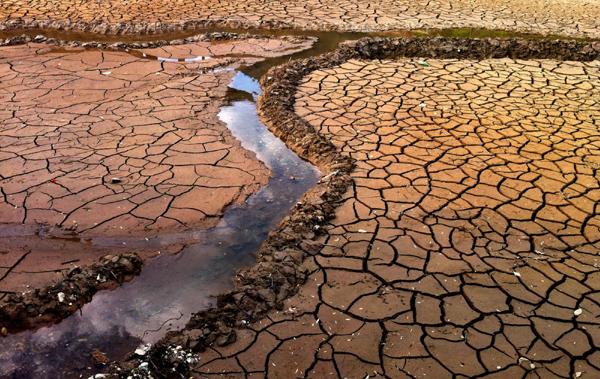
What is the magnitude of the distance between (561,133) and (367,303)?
3.30 m

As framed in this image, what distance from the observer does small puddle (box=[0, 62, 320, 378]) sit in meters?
2.76

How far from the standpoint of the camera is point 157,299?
3213mm

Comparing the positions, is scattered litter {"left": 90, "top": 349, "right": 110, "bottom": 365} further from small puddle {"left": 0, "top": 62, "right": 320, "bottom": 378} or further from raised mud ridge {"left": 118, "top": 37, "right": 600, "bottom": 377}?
raised mud ridge {"left": 118, "top": 37, "right": 600, "bottom": 377}

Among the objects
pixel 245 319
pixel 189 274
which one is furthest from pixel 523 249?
pixel 189 274

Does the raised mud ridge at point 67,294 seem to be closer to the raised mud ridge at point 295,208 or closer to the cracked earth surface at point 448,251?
the raised mud ridge at point 295,208

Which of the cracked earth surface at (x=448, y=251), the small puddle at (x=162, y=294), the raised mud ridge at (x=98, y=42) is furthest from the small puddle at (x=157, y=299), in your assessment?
the raised mud ridge at (x=98, y=42)

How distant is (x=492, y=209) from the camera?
401 cm

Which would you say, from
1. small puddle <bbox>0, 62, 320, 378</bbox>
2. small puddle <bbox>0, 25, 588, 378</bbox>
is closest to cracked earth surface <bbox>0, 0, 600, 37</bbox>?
small puddle <bbox>0, 25, 588, 378</bbox>

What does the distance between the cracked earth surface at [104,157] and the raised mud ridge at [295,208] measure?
21.0 inches

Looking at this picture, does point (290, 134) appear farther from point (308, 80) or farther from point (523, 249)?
point (523, 249)

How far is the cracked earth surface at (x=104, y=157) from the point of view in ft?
12.0

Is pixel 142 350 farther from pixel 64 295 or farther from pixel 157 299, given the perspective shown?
pixel 64 295

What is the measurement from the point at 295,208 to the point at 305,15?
20.2 feet

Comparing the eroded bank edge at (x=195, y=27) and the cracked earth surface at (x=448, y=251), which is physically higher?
the eroded bank edge at (x=195, y=27)
